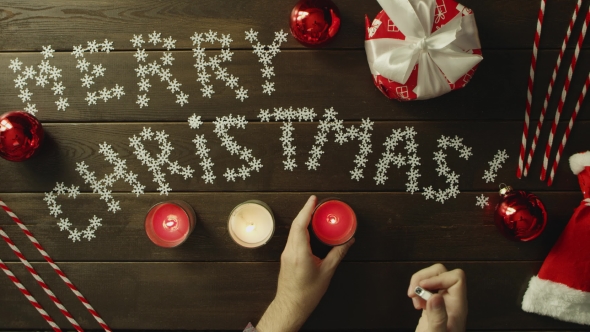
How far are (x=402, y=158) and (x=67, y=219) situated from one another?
116 cm

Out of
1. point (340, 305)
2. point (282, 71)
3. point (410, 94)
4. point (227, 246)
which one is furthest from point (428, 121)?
point (227, 246)

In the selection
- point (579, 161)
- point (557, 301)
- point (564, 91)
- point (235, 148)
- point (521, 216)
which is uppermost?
point (235, 148)

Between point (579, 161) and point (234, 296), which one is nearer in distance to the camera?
point (579, 161)

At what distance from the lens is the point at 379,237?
1.53 metres

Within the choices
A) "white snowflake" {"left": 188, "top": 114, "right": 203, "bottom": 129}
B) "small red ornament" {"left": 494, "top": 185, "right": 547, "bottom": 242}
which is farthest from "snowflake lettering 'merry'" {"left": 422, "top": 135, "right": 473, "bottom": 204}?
"white snowflake" {"left": 188, "top": 114, "right": 203, "bottom": 129}

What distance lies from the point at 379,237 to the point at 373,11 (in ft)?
2.48

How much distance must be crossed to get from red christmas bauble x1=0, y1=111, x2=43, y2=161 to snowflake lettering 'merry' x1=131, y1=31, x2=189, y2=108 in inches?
13.7

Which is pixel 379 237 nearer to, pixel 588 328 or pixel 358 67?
pixel 358 67

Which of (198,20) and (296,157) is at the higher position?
(198,20)

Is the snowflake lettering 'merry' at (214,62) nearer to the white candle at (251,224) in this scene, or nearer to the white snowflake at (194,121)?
the white snowflake at (194,121)

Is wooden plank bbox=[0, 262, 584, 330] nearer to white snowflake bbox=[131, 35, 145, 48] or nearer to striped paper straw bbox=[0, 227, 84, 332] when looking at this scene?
striped paper straw bbox=[0, 227, 84, 332]

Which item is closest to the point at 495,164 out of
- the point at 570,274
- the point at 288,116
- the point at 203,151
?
the point at 570,274

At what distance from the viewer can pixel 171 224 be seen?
1461 mm

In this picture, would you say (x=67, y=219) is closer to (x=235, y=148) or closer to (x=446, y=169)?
(x=235, y=148)
